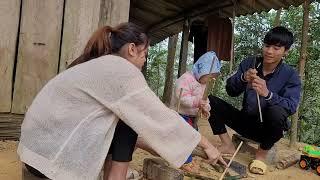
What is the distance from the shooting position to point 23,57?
10.9 feet

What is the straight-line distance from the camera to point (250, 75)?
3752mm

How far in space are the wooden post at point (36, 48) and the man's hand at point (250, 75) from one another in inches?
68.6

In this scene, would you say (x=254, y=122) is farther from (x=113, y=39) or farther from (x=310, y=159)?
(x=113, y=39)

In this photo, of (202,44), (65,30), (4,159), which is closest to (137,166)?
(4,159)

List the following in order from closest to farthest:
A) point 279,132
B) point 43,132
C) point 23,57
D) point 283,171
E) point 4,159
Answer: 1. point 43,132
2. point 4,159
3. point 23,57
4. point 279,132
5. point 283,171

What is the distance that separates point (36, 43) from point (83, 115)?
1.56 metres

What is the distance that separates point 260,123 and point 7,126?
2311 mm

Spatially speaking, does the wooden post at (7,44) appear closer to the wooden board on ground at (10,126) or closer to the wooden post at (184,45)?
the wooden board on ground at (10,126)

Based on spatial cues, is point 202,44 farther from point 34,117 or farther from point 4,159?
point 34,117

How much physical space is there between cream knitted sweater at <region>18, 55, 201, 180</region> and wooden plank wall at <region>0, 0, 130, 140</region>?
1.38m

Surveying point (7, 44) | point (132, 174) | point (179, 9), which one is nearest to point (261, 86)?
point (132, 174)

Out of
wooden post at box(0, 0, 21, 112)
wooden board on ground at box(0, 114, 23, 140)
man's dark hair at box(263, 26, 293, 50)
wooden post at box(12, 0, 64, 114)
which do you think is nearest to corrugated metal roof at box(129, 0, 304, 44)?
man's dark hair at box(263, 26, 293, 50)

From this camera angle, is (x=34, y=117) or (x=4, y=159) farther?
(x=4, y=159)

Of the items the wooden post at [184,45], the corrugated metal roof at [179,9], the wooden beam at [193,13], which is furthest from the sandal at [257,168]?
the wooden post at [184,45]
